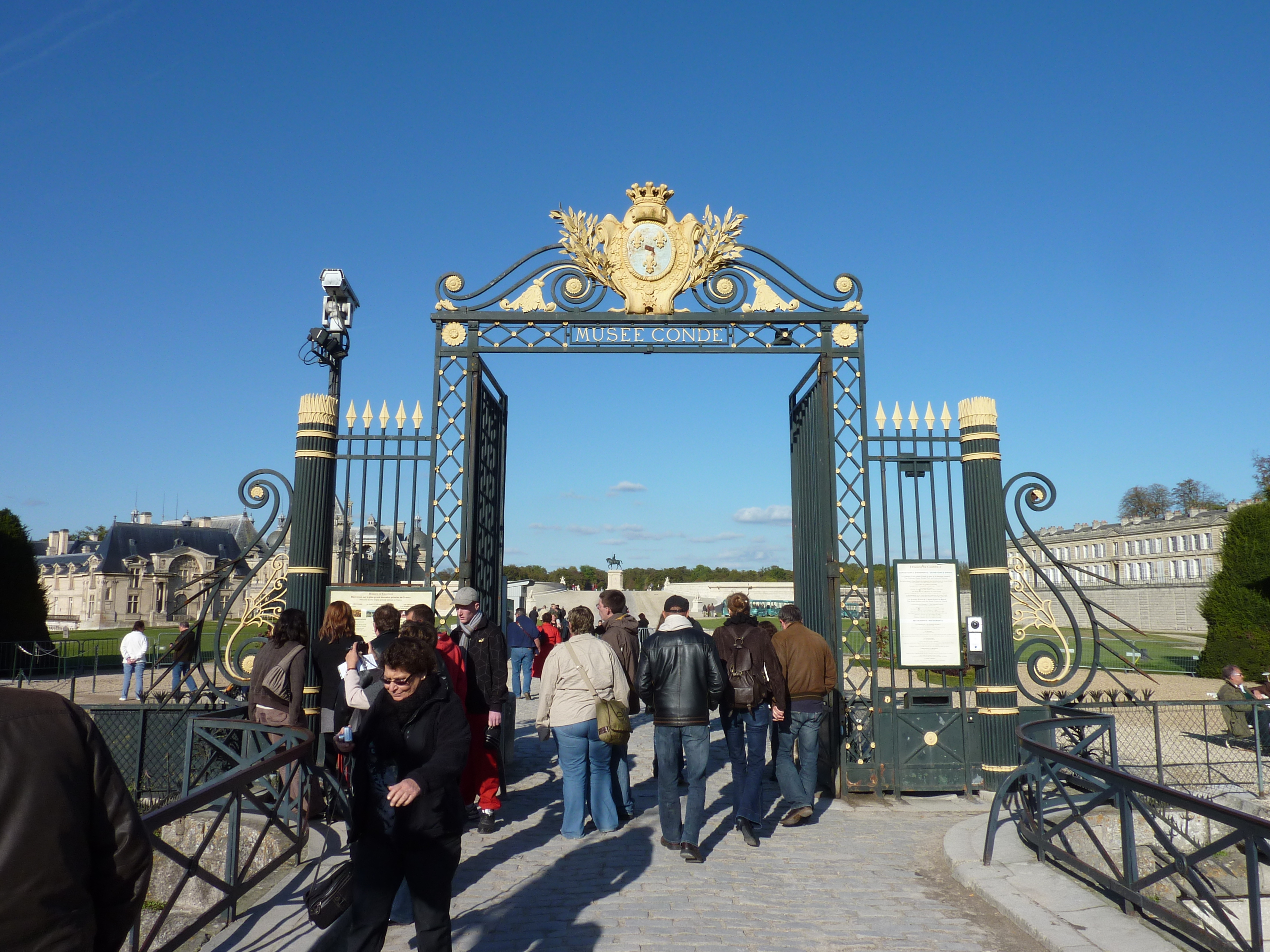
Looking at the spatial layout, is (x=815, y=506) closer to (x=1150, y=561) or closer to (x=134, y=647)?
(x=134, y=647)

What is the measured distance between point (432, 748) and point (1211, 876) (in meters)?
7.94

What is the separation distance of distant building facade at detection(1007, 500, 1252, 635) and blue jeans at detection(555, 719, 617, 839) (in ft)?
101

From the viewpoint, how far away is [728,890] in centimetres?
539

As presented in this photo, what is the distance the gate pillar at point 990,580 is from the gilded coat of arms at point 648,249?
2.82m

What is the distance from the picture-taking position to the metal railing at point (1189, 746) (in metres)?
8.48

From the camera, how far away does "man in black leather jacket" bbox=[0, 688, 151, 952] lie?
1957 mm

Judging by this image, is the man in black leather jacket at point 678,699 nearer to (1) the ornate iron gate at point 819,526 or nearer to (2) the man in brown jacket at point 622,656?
(2) the man in brown jacket at point 622,656

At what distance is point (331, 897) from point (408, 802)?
0.58 meters

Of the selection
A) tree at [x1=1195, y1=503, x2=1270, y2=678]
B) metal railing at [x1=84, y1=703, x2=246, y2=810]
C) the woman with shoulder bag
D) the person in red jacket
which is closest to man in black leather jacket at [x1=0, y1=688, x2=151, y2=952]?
the woman with shoulder bag

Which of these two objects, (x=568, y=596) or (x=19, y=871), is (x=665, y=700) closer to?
(x=19, y=871)

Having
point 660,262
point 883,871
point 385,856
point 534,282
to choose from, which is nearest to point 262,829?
point 385,856

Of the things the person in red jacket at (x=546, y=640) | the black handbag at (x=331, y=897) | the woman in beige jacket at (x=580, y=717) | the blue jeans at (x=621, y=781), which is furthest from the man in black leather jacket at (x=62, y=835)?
the person in red jacket at (x=546, y=640)

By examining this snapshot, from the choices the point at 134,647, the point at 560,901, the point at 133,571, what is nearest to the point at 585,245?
the point at 560,901

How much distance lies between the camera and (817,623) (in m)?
8.74
